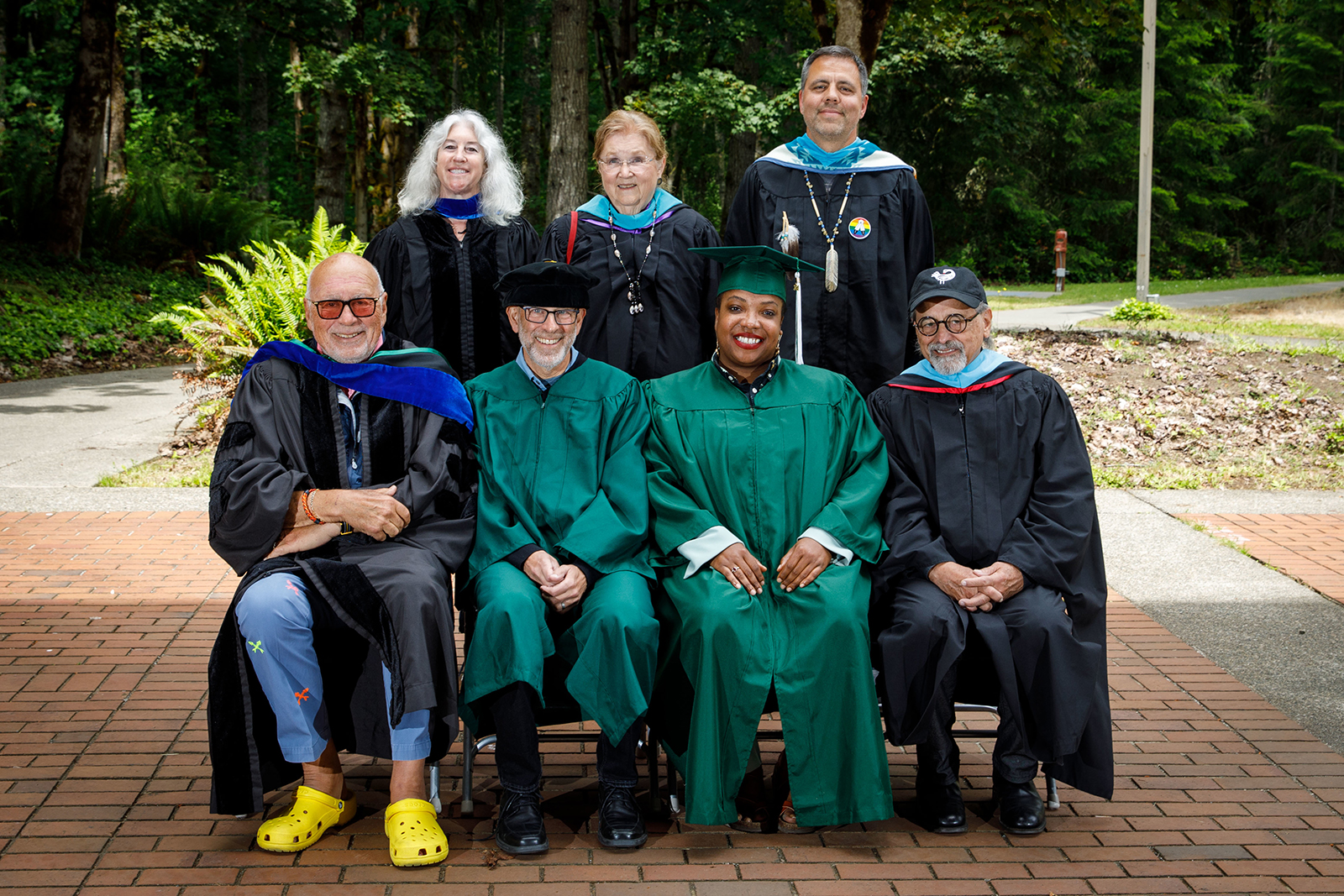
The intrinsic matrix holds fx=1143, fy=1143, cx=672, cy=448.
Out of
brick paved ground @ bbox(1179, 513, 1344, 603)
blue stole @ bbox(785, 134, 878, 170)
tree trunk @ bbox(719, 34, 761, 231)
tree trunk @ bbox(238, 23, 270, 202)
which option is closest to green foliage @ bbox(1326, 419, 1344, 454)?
brick paved ground @ bbox(1179, 513, 1344, 603)

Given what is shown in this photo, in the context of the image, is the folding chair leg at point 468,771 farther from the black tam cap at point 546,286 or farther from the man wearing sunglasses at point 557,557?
the black tam cap at point 546,286

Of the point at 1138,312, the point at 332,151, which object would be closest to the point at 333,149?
the point at 332,151

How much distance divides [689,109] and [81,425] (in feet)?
36.5

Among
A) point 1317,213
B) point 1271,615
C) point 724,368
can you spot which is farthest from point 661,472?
point 1317,213

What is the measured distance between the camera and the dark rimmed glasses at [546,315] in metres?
3.86

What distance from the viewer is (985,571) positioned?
3678 mm

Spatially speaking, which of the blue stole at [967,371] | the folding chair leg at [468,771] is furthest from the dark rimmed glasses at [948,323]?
the folding chair leg at [468,771]

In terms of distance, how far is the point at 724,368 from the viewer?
155 inches

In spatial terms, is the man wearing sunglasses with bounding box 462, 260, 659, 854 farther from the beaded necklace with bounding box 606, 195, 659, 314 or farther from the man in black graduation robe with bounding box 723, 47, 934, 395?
the man in black graduation robe with bounding box 723, 47, 934, 395

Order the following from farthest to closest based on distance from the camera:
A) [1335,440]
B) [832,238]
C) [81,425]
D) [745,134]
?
[745,134]
[81,425]
[1335,440]
[832,238]

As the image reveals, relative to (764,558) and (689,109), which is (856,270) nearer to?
(764,558)

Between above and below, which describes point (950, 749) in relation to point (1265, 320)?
below

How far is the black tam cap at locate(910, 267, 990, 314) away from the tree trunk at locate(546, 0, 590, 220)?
885 cm

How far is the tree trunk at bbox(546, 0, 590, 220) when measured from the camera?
1246cm
